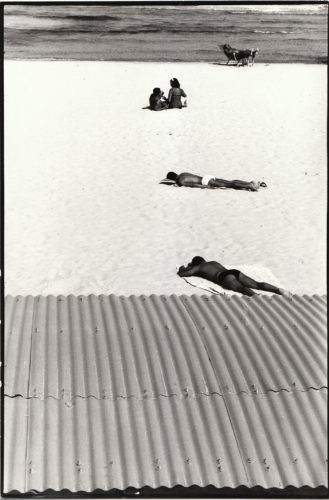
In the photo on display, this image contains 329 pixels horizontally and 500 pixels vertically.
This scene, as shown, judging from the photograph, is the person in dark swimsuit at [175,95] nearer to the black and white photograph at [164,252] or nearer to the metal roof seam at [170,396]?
the black and white photograph at [164,252]

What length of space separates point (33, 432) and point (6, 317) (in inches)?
69.2

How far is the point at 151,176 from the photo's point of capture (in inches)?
621

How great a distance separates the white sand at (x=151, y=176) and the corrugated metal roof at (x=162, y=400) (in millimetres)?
4410

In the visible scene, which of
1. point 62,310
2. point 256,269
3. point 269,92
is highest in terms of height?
point 269,92

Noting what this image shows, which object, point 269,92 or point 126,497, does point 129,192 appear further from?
point 126,497

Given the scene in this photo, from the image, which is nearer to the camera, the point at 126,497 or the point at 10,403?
the point at 126,497

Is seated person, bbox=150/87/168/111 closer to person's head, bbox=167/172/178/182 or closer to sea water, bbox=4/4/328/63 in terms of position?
person's head, bbox=167/172/178/182

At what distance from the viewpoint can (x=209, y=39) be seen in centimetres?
2362

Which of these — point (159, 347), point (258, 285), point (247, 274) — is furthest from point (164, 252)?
point (159, 347)

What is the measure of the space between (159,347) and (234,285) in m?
3.78

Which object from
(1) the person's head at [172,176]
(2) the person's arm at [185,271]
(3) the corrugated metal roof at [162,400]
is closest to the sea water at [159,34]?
(1) the person's head at [172,176]

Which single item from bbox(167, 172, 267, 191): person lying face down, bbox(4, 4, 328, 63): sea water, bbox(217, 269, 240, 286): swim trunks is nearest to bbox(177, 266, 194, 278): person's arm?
bbox(217, 269, 240, 286): swim trunks

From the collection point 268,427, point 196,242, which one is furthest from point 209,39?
point 268,427

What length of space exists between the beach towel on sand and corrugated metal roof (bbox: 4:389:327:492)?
4.39 m
